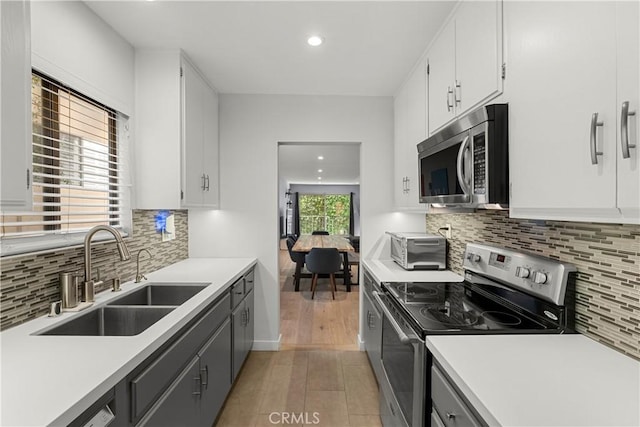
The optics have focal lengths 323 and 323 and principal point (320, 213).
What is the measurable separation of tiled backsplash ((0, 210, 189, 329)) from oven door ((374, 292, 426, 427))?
1609 millimetres

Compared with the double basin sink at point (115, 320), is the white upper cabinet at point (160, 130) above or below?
above

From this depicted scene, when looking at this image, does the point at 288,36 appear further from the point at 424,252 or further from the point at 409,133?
the point at 424,252

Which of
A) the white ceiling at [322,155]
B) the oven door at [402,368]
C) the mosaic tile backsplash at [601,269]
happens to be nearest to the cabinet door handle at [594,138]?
the mosaic tile backsplash at [601,269]

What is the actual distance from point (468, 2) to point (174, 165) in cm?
194

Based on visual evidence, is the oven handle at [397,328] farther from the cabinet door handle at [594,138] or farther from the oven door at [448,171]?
the cabinet door handle at [594,138]

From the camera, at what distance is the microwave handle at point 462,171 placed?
1442 mm

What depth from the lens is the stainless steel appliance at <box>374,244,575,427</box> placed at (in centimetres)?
129

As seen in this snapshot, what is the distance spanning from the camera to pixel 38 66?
55.3 inches

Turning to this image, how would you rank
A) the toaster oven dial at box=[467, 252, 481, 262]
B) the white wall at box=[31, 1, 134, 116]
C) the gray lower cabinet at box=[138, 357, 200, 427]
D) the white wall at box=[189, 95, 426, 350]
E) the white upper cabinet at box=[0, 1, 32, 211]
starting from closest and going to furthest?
the white upper cabinet at box=[0, 1, 32, 211]
the gray lower cabinet at box=[138, 357, 200, 427]
the white wall at box=[31, 1, 134, 116]
the toaster oven dial at box=[467, 252, 481, 262]
the white wall at box=[189, 95, 426, 350]

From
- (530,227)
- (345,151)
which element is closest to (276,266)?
(530,227)

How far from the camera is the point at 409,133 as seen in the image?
2.50 m

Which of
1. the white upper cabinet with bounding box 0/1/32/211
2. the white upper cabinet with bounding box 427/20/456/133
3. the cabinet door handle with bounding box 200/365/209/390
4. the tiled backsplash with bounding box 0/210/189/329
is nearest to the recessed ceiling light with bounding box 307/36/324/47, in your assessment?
the white upper cabinet with bounding box 427/20/456/133

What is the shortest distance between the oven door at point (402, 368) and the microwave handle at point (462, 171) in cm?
68

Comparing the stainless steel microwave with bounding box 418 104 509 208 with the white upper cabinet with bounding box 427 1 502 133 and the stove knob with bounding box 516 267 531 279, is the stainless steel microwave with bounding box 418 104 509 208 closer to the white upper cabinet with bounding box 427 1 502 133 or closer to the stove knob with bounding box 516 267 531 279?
the white upper cabinet with bounding box 427 1 502 133
